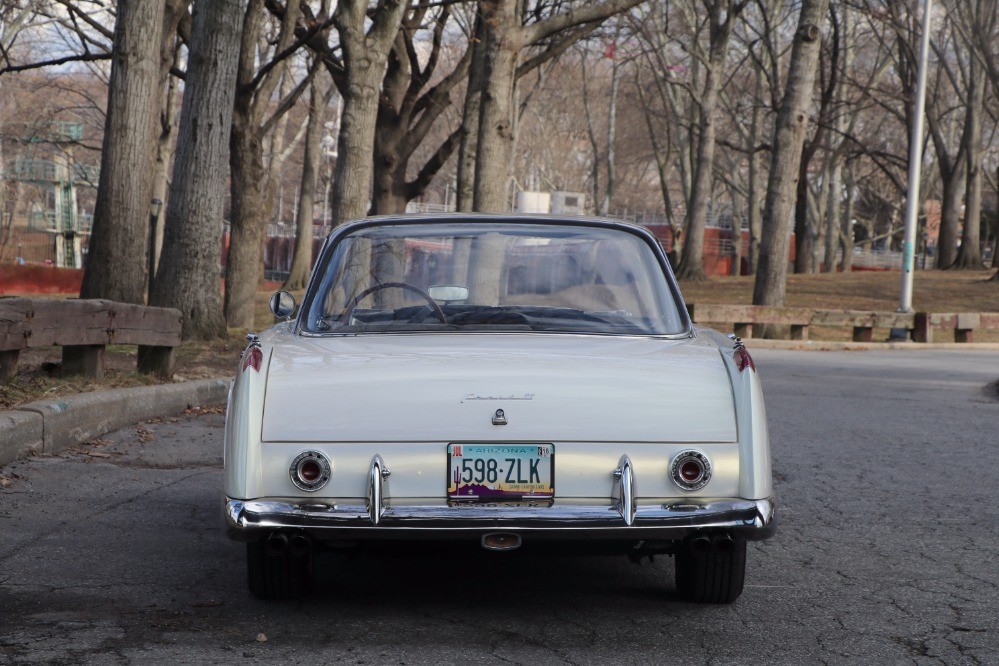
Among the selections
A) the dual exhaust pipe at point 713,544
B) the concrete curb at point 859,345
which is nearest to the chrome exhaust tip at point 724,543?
the dual exhaust pipe at point 713,544

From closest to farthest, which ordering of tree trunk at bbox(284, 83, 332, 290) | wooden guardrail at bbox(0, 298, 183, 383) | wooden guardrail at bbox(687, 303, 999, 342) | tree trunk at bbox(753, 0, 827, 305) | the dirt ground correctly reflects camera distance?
wooden guardrail at bbox(0, 298, 183, 383)
the dirt ground
wooden guardrail at bbox(687, 303, 999, 342)
tree trunk at bbox(753, 0, 827, 305)
tree trunk at bbox(284, 83, 332, 290)

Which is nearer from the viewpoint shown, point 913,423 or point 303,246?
point 913,423

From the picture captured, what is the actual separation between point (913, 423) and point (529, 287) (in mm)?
6438

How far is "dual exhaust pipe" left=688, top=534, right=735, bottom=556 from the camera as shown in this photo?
4098mm

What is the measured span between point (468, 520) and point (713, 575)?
42.3 inches

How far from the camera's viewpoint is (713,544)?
4117mm

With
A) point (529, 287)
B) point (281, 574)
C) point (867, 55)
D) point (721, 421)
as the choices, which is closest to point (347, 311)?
point (529, 287)

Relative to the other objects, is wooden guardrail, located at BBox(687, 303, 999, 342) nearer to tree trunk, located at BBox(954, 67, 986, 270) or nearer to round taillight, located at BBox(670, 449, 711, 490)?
round taillight, located at BBox(670, 449, 711, 490)

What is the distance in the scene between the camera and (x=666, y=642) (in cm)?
413

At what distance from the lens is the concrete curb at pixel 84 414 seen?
23.4ft

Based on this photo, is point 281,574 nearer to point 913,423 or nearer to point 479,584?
point 479,584

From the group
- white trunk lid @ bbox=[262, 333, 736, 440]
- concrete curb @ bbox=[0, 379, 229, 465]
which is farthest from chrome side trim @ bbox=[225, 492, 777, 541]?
concrete curb @ bbox=[0, 379, 229, 465]

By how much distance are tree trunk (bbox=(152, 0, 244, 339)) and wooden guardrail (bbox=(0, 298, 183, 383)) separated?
285 cm

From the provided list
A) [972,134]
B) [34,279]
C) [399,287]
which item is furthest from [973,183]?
[399,287]
